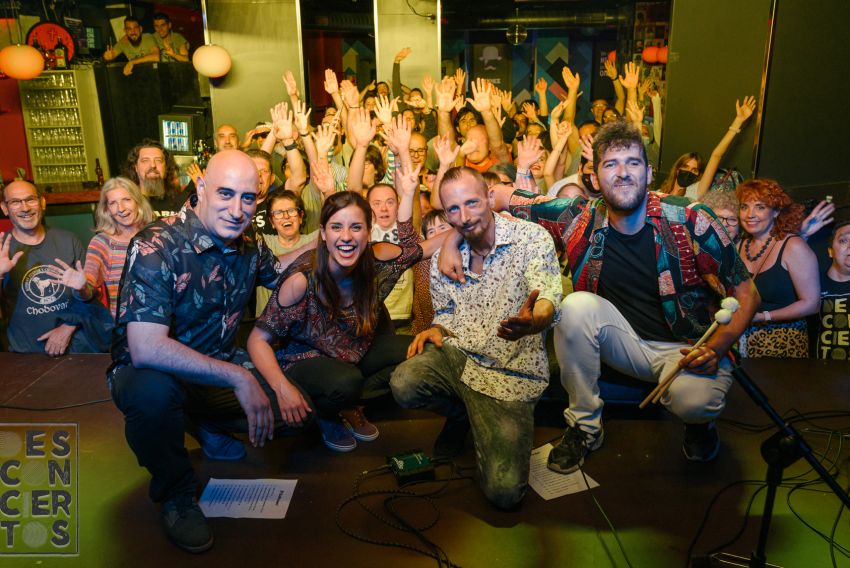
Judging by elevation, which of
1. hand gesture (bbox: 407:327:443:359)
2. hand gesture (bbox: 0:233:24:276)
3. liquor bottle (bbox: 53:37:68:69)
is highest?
liquor bottle (bbox: 53:37:68:69)

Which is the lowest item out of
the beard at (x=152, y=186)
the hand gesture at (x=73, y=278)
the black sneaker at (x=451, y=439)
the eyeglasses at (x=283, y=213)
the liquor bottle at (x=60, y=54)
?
the black sneaker at (x=451, y=439)

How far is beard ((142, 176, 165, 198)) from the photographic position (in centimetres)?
457

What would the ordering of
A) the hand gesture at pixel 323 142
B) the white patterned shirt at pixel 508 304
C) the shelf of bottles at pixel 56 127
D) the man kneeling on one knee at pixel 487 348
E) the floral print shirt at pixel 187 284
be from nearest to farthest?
the floral print shirt at pixel 187 284, the man kneeling on one knee at pixel 487 348, the white patterned shirt at pixel 508 304, the hand gesture at pixel 323 142, the shelf of bottles at pixel 56 127

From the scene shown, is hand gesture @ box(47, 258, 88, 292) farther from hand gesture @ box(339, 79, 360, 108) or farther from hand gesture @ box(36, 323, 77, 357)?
hand gesture @ box(339, 79, 360, 108)

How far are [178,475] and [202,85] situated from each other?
723cm

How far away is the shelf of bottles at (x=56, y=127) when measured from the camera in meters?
8.69

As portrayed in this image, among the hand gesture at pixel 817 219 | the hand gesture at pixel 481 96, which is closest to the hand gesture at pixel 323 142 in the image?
the hand gesture at pixel 481 96

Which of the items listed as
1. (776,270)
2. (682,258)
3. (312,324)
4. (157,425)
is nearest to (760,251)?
(776,270)

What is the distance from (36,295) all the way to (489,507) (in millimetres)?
3012

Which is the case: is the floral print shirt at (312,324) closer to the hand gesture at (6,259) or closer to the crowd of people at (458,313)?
the crowd of people at (458,313)

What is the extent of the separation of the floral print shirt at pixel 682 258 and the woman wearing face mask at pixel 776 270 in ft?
3.39

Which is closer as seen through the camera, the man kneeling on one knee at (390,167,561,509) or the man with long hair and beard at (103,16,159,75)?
the man kneeling on one knee at (390,167,561,509)

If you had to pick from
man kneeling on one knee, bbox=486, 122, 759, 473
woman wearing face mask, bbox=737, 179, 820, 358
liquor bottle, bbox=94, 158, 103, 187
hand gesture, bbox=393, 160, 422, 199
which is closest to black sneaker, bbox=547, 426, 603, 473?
man kneeling on one knee, bbox=486, 122, 759, 473

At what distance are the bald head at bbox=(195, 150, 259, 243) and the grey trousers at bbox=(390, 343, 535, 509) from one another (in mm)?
948
